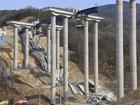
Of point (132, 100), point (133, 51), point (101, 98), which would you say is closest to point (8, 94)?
point (101, 98)

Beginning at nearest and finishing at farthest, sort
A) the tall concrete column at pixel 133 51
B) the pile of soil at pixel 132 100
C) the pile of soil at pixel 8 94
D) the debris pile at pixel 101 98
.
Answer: the pile of soil at pixel 132 100, the tall concrete column at pixel 133 51, the debris pile at pixel 101 98, the pile of soil at pixel 8 94

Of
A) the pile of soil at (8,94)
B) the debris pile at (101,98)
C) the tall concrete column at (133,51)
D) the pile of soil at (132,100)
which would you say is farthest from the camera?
the pile of soil at (8,94)

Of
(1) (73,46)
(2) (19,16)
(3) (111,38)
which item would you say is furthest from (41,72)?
(2) (19,16)

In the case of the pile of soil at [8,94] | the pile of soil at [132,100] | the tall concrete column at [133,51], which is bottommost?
the pile of soil at [8,94]

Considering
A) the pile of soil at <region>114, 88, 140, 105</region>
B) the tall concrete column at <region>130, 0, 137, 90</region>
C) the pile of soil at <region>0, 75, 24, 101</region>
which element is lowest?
the pile of soil at <region>0, 75, 24, 101</region>

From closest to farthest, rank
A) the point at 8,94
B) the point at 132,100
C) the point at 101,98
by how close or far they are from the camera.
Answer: the point at 132,100 < the point at 101,98 < the point at 8,94

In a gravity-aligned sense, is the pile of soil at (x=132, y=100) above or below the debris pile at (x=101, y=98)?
above

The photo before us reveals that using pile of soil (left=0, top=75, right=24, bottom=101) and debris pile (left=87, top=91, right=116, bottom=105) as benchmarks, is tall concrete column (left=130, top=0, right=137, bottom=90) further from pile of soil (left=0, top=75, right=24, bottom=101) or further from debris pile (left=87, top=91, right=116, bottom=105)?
pile of soil (left=0, top=75, right=24, bottom=101)

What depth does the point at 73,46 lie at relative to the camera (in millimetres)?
93312

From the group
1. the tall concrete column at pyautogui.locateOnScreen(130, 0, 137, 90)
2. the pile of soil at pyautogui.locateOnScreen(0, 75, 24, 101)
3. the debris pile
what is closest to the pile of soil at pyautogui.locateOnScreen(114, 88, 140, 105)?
the tall concrete column at pyautogui.locateOnScreen(130, 0, 137, 90)

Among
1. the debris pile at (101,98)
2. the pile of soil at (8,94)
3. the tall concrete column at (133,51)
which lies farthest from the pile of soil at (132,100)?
the pile of soil at (8,94)

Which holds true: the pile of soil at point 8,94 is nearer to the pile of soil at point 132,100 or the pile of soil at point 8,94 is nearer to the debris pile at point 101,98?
the debris pile at point 101,98

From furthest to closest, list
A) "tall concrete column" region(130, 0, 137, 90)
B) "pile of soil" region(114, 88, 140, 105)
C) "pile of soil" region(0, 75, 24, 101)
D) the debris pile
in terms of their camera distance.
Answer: "pile of soil" region(0, 75, 24, 101) → the debris pile → "tall concrete column" region(130, 0, 137, 90) → "pile of soil" region(114, 88, 140, 105)

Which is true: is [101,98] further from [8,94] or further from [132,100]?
[132,100]
